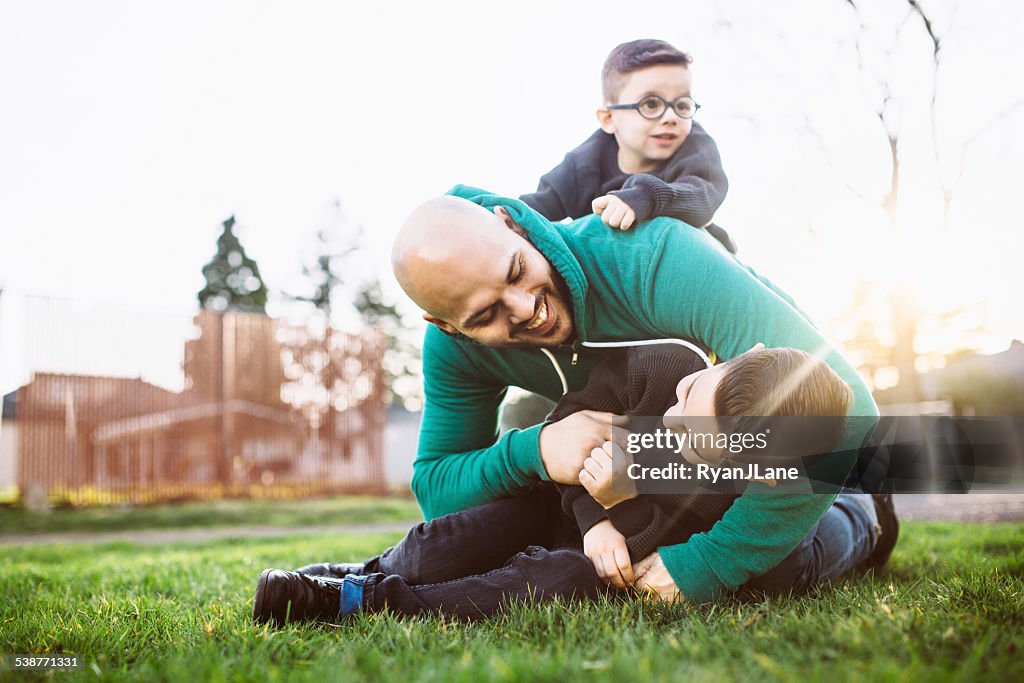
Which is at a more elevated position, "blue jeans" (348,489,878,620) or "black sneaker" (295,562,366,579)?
"blue jeans" (348,489,878,620)

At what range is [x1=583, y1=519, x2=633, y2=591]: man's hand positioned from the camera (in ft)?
6.52

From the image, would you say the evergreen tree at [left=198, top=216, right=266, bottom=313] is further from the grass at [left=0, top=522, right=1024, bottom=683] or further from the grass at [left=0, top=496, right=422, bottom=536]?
the grass at [left=0, top=522, right=1024, bottom=683]

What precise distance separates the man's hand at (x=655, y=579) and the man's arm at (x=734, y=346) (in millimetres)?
20

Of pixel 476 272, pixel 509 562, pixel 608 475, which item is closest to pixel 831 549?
pixel 608 475

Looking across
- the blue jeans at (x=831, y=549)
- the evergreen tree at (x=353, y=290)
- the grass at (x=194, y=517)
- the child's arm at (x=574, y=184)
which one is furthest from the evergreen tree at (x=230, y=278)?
the blue jeans at (x=831, y=549)

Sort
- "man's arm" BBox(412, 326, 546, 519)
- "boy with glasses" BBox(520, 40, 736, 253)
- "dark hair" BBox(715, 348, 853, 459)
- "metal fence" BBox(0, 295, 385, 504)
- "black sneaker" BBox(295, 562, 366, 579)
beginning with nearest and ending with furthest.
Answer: "dark hair" BBox(715, 348, 853, 459)
"man's arm" BBox(412, 326, 546, 519)
"black sneaker" BBox(295, 562, 366, 579)
"boy with glasses" BBox(520, 40, 736, 253)
"metal fence" BBox(0, 295, 385, 504)

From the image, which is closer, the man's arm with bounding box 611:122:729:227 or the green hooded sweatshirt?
the green hooded sweatshirt

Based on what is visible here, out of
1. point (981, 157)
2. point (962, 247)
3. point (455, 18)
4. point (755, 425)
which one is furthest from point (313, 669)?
point (981, 157)

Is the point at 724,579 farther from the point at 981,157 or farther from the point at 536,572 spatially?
the point at 981,157

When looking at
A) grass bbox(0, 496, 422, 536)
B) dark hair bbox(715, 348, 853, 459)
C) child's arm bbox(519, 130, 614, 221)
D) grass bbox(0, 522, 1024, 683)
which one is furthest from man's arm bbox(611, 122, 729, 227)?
grass bbox(0, 496, 422, 536)

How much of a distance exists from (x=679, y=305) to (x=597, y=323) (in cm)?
26

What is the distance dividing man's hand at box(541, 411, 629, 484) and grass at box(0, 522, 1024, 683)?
1.22ft

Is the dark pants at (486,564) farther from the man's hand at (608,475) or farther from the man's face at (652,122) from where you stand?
the man's face at (652,122)

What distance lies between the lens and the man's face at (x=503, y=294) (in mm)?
2000
